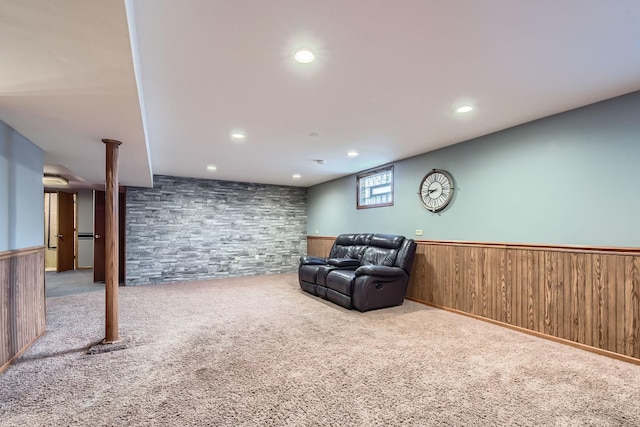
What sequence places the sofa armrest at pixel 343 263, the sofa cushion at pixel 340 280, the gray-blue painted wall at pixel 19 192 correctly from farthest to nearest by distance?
the sofa armrest at pixel 343 263 → the sofa cushion at pixel 340 280 → the gray-blue painted wall at pixel 19 192

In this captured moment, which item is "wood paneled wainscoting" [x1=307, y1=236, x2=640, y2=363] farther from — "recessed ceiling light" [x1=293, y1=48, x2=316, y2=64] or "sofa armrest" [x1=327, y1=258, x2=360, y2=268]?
"recessed ceiling light" [x1=293, y1=48, x2=316, y2=64]

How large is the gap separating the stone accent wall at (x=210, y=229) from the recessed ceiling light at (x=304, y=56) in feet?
17.0

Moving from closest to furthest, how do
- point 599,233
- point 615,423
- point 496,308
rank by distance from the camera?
point 615,423
point 599,233
point 496,308

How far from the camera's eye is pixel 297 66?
2.13 m

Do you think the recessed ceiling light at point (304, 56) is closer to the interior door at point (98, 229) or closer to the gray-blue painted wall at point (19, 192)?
the gray-blue painted wall at point (19, 192)

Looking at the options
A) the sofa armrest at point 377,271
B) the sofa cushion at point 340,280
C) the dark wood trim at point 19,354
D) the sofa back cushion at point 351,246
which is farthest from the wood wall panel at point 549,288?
the dark wood trim at point 19,354

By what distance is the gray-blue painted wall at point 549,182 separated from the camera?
8.55ft

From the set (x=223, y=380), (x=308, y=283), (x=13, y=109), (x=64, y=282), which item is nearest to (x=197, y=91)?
(x=13, y=109)

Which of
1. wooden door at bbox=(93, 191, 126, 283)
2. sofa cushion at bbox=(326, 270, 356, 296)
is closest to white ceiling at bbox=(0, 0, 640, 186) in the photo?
sofa cushion at bbox=(326, 270, 356, 296)

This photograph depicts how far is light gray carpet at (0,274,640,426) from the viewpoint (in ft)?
5.70

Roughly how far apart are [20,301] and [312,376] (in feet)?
9.11

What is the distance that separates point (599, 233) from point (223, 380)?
351 centimetres

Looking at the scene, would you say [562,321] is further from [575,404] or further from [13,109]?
[13,109]

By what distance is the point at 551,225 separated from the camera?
10.1ft
